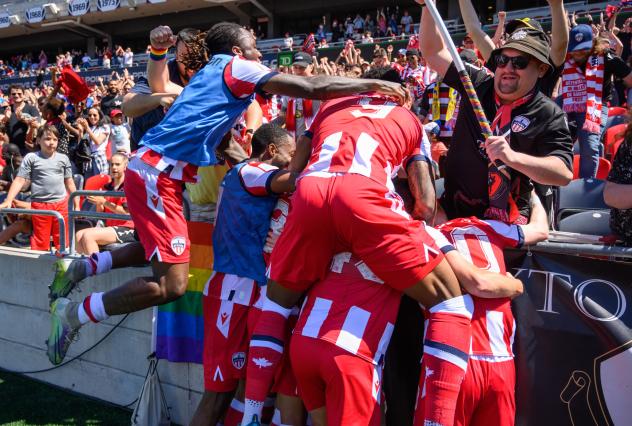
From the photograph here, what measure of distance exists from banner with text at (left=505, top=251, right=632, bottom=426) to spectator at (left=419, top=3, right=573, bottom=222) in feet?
1.05

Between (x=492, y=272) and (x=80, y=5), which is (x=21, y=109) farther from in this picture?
(x=80, y=5)

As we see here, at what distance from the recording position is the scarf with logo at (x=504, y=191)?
3.09 m

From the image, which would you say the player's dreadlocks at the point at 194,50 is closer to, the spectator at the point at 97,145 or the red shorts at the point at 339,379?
the red shorts at the point at 339,379

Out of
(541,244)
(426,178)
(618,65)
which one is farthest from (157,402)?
(618,65)

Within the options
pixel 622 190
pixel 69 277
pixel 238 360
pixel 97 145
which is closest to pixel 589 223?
pixel 622 190

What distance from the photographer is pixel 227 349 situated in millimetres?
3682

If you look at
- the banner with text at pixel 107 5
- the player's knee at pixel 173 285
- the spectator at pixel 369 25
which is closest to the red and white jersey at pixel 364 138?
the player's knee at pixel 173 285

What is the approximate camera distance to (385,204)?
8.62ft

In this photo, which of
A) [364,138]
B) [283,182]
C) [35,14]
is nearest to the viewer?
[364,138]

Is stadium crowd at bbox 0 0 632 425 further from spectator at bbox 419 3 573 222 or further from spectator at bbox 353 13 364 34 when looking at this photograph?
spectator at bbox 353 13 364 34

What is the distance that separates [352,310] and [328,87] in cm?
121

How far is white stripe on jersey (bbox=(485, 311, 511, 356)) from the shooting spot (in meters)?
2.81

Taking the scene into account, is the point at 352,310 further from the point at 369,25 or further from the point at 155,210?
the point at 369,25

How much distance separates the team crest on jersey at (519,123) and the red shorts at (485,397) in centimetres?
118
